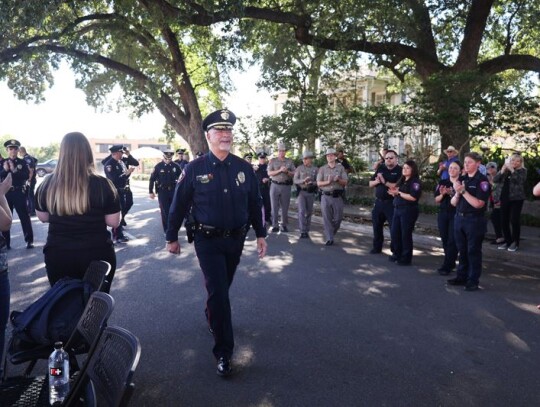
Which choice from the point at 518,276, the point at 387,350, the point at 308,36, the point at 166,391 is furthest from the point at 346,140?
the point at 166,391

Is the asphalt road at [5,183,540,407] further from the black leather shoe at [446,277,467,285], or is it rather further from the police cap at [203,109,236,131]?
the police cap at [203,109,236,131]

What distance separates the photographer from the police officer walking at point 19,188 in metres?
9.63

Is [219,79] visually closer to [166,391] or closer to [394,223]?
[394,223]

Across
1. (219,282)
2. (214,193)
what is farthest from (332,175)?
(219,282)

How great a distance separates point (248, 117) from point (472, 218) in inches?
653

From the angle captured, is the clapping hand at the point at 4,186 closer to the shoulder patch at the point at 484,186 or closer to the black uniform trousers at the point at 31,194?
the shoulder patch at the point at 484,186

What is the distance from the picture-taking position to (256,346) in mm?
4520

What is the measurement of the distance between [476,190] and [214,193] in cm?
406

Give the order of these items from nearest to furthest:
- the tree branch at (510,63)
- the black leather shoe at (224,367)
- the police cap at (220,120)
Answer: the black leather shoe at (224,367)
the police cap at (220,120)
the tree branch at (510,63)

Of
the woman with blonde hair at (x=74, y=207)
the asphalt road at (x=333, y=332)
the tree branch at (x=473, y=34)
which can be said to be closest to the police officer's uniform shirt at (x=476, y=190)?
the asphalt road at (x=333, y=332)

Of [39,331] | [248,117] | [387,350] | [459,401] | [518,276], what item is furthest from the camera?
[248,117]

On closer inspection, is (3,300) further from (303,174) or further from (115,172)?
(303,174)

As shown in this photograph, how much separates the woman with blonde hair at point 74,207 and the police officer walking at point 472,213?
4.83m

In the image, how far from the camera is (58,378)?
2410 mm
